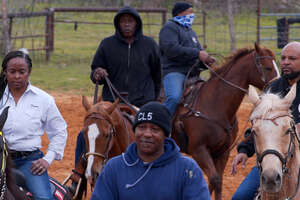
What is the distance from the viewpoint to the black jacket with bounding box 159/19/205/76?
8.66m

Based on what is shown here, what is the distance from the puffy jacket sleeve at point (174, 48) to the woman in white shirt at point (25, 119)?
327 cm

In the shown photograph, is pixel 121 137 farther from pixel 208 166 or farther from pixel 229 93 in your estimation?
pixel 229 93

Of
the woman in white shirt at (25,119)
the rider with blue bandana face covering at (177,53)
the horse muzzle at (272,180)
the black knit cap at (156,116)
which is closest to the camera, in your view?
the black knit cap at (156,116)

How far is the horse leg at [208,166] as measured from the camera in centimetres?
815

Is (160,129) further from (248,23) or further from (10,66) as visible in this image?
(248,23)

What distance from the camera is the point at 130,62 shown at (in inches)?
303

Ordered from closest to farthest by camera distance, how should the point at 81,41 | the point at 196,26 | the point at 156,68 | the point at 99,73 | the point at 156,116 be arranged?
1. the point at 156,116
2. the point at 99,73
3. the point at 156,68
4. the point at 196,26
5. the point at 81,41

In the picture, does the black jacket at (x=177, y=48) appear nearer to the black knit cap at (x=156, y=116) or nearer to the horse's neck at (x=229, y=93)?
the horse's neck at (x=229, y=93)

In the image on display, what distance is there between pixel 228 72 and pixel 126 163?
5.26 m

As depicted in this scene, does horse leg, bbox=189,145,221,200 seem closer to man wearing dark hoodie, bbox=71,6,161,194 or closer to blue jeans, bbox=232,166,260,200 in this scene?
man wearing dark hoodie, bbox=71,6,161,194

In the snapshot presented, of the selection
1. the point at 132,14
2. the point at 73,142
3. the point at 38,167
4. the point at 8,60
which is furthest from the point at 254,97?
the point at 73,142

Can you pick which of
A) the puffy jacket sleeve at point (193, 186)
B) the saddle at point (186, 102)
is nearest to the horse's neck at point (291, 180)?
the puffy jacket sleeve at point (193, 186)

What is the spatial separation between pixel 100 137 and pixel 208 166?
7.56 feet

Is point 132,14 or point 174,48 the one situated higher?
point 132,14
